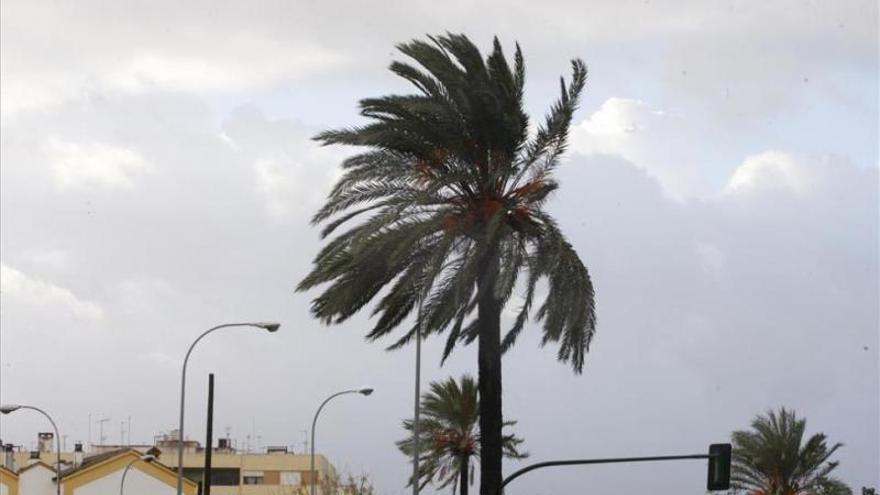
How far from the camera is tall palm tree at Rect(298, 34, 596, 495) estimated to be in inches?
1300

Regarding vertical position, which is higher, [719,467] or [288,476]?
[288,476]

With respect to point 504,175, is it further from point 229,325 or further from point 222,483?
point 222,483

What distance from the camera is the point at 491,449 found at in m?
34.8

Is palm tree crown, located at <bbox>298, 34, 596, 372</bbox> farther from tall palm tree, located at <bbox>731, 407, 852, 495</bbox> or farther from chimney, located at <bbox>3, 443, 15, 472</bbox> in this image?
chimney, located at <bbox>3, 443, 15, 472</bbox>

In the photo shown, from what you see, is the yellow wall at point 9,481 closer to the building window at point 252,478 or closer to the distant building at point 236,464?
the distant building at point 236,464

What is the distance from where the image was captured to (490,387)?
114ft

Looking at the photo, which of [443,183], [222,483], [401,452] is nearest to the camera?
[443,183]

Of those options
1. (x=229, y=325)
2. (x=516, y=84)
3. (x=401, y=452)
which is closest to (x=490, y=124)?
(x=516, y=84)

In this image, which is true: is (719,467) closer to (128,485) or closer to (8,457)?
(128,485)

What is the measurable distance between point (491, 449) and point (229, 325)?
12.6 meters

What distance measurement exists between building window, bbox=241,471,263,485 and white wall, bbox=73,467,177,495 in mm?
34760

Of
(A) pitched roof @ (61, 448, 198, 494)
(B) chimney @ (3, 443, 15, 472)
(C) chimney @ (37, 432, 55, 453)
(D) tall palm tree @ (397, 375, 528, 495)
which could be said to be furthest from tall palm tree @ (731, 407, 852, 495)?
(C) chimney @ (37, 432, 55, 453)

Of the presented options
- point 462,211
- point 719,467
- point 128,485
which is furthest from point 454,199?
point 128,485

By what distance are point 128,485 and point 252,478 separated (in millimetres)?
37323
